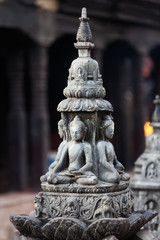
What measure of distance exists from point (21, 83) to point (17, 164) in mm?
2065

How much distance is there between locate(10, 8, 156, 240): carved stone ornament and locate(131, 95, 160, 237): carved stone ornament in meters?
2.40

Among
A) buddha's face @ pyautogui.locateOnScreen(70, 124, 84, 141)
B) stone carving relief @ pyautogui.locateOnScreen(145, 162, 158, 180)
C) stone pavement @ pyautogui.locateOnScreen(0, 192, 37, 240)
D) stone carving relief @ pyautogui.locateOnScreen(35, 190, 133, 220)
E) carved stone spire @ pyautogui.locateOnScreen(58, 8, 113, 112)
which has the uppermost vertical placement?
carved stone spire @ pyautogui.locateOnScreen(58, 8, 113, 112)

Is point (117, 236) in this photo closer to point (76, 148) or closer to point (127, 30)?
point (76, 148)

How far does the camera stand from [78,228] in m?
5.27

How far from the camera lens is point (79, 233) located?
528cm

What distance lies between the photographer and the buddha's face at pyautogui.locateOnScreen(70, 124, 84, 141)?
5.60m

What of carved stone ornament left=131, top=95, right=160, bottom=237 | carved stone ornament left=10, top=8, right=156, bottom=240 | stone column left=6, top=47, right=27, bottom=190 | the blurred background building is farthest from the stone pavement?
carved stone ornament left=10, top=8, right=156, bottom=240

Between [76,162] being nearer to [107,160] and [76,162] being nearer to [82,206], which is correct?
[107,160]

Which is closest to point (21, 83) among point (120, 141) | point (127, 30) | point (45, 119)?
point (45, 119)

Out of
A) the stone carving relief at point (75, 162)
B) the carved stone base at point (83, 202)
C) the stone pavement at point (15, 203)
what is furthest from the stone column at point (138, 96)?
the carved stone base at point (83, 202)

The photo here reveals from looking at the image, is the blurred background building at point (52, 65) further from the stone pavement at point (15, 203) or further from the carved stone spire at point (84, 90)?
the carved stone spire at point (84, 90)

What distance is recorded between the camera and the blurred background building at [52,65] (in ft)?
59.9

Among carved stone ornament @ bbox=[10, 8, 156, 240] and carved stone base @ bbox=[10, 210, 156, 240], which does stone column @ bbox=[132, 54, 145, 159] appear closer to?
carved stone ornament @ bbox=[10, 8, 156, 240]

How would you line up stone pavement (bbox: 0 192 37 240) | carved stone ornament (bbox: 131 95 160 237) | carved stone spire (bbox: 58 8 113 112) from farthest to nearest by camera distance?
1. stone pavement (bbox: 0 192 37 240)
2. carved stone ornament (bbox: 131 95 160 237)
3. carved stone spire (bbox: 58 8 113 112)
